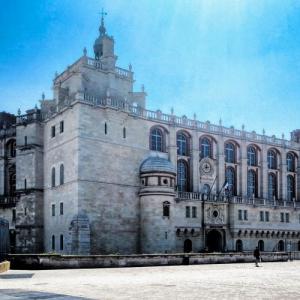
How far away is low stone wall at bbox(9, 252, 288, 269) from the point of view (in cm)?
3378

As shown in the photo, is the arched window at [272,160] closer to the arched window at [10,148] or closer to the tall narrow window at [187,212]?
the tall narrow window at [187,212]

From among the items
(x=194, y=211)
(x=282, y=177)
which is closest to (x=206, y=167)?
(x=194, y=211)

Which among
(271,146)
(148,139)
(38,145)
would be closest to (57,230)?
(38,145)

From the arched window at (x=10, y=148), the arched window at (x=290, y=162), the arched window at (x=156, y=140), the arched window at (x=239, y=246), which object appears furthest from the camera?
the arched window at (x=290, y=162)

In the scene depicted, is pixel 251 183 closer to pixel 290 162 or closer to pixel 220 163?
pixel 220 163

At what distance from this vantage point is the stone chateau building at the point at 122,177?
173 ft

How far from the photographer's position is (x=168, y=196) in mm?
55625

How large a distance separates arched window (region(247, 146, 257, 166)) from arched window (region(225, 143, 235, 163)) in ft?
9.45

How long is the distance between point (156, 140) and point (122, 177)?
7879 millimetres

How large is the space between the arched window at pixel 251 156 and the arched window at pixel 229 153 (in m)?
2.88

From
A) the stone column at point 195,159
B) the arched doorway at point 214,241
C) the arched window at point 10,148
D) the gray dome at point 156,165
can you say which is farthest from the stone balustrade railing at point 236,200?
the arched window at point 10,148

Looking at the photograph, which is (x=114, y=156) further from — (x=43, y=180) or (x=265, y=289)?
(x=265, y=289)

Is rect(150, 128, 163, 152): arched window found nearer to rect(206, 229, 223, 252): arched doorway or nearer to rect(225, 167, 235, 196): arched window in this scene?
rect(225, 167, 235, 196): arched window

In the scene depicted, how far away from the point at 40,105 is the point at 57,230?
636 inches
